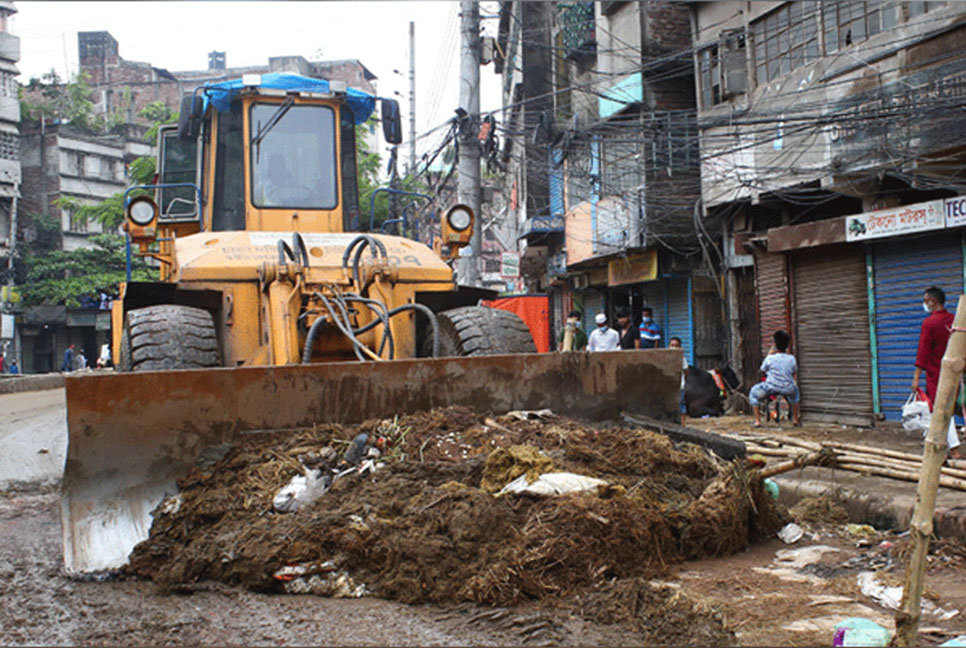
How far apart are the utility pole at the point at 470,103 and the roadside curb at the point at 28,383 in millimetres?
8564

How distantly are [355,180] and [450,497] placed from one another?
386cm

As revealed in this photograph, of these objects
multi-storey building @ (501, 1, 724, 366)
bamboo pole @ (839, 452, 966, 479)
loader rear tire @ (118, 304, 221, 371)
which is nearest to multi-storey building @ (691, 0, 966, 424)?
multi-storey building @ (501, 1, 724, 366)

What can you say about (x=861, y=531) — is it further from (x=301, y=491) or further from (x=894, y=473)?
(x=301, y=491)

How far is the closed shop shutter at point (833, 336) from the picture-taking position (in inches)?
466

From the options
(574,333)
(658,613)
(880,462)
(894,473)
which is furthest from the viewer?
(574,333)

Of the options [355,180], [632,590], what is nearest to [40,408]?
[355,180]

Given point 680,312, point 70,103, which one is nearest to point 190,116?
point 680,312

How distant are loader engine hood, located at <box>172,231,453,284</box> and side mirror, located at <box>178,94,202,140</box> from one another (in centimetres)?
111

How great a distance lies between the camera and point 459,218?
7336 mm

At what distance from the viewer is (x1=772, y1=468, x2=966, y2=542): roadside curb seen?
540 centimetres

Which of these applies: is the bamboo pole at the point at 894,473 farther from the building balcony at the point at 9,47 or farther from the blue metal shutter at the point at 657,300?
the building balcony at the point at 9,47

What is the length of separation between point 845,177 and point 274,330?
8684mm

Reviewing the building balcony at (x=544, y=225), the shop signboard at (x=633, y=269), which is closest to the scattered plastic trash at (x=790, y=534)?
the shop signboard at (x=633, y=269)

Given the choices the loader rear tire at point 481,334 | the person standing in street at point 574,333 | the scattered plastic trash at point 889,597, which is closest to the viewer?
the scattered plastic trash at point 889,597
